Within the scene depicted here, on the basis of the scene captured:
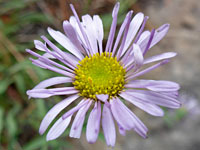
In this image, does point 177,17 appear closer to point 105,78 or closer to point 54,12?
point 54,12

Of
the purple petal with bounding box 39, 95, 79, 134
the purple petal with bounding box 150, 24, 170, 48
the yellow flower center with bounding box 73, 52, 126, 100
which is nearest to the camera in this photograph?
the purple petal with bounding box 39, 95, 79, 134

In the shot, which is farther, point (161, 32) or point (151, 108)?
point (161, 32)

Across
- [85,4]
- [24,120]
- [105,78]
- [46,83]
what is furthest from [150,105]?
[24,120]

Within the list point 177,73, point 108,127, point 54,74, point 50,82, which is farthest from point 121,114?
point 177,73

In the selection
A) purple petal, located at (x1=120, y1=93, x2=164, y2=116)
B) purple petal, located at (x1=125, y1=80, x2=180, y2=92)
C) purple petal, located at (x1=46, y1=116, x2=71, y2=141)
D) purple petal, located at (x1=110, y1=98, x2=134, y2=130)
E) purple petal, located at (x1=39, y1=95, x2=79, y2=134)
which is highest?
purple petal, located at (x1=39, y1=95, x2=79, y2=134)

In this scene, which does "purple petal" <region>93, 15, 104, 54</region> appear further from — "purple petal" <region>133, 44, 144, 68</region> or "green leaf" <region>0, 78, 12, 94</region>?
"green leaf" <region>0, 78, 12, 94</region>

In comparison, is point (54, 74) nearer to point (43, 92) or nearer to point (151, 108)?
point (43, 92)

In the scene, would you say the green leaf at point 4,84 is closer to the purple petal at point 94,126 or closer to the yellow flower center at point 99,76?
the yellow flower center at point 99,76

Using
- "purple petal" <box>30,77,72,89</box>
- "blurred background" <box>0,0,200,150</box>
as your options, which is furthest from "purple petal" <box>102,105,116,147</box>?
"blurred background" <box>0,0,200,150</box>
